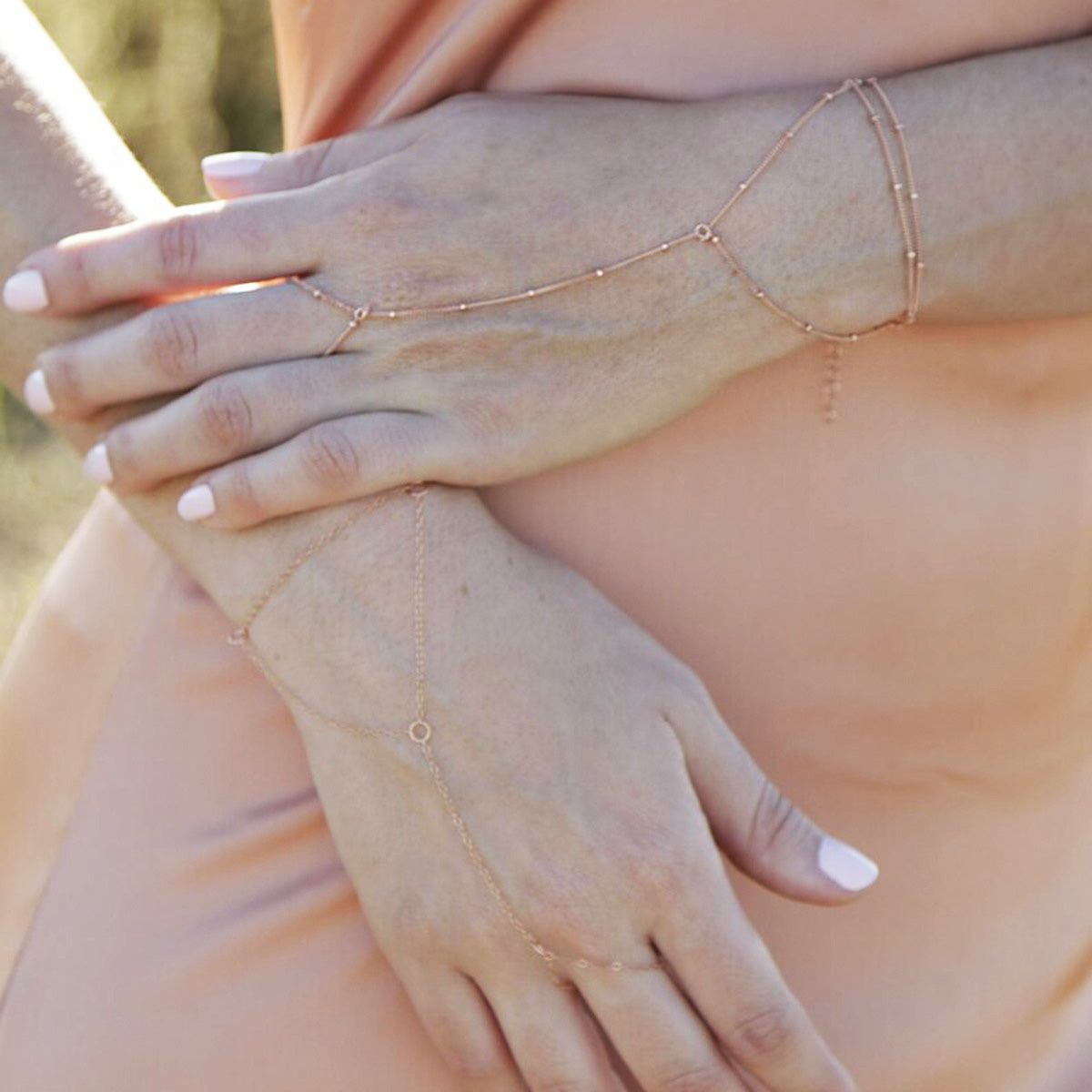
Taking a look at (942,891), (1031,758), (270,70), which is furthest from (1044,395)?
(270,70)

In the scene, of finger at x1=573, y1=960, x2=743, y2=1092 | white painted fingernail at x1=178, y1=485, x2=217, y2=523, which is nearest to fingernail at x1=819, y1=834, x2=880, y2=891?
finger at x1=573, y1=960, x2=743, y2=1092

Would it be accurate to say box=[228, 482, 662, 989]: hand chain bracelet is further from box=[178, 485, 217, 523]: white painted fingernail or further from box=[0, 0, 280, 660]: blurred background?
box=[0, 0, 280, 660]: blurred background

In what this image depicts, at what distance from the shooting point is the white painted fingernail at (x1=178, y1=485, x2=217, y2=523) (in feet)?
4.04

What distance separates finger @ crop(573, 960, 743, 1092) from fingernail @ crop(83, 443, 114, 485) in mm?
472

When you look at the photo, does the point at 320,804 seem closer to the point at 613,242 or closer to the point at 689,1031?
the point at 689,1031

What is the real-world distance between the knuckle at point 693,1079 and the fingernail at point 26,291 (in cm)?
68

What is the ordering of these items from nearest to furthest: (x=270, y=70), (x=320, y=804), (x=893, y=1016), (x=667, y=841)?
(x=667, y=841) → (x=320, y=804) → (x=893, y=1016) → (x=270, y=70)

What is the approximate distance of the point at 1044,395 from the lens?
1386 mm

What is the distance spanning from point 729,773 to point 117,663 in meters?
0.47

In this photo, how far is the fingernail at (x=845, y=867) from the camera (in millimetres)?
1228

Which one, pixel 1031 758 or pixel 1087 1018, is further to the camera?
pixel 1087 1018

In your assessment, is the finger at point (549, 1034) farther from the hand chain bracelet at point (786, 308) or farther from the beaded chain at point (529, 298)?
the hand chain bracelet at point (786, 308)

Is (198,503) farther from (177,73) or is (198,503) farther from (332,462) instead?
(177,73)

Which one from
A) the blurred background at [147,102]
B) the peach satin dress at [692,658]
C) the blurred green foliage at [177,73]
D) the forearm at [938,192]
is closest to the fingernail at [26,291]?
the peach satin dress at [692,658]
